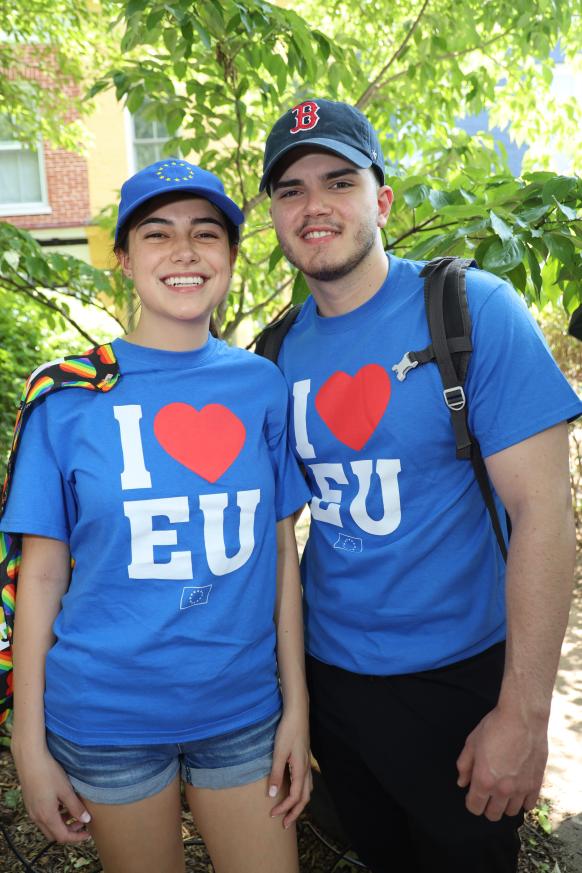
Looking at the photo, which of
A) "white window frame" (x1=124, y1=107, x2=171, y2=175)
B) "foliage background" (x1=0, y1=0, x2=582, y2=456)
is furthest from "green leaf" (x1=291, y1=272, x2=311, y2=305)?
"white window frame" (x1=124, y1=107, x2=171, y2=175)

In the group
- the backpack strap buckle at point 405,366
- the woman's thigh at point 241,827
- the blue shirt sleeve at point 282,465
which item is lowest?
the woman's thigh at point 241,827

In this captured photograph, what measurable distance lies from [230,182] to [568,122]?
2.72 metres

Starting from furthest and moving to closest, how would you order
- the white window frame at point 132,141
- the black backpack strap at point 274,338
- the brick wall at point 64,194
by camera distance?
the brick wall at point 64,194 < the white window frame at point 132,141 < the black backpack strap at point 274,338

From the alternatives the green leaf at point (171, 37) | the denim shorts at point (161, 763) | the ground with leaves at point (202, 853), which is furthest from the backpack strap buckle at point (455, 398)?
the green leaf at point (171, 37)

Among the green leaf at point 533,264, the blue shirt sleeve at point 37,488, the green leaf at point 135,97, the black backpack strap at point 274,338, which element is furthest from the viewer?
the green leaf at point 135,97

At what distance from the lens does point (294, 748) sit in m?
1.96

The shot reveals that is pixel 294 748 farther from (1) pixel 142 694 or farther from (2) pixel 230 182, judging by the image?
(2) pixel 230 182

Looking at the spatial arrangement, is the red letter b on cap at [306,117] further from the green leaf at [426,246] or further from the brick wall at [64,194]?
the brick wall at [64,194]

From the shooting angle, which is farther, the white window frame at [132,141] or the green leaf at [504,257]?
the white window frame at [132,141]

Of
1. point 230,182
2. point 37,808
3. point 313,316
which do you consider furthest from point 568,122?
point 37,808

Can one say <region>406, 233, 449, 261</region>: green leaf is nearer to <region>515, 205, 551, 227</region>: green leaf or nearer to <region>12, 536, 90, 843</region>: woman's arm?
<region>515, 205, 551, 227</region>: green leaf

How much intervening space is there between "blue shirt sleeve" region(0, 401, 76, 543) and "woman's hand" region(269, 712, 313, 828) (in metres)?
0.75

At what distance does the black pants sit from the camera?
202 centimetres

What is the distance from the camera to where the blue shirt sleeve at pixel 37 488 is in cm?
178
